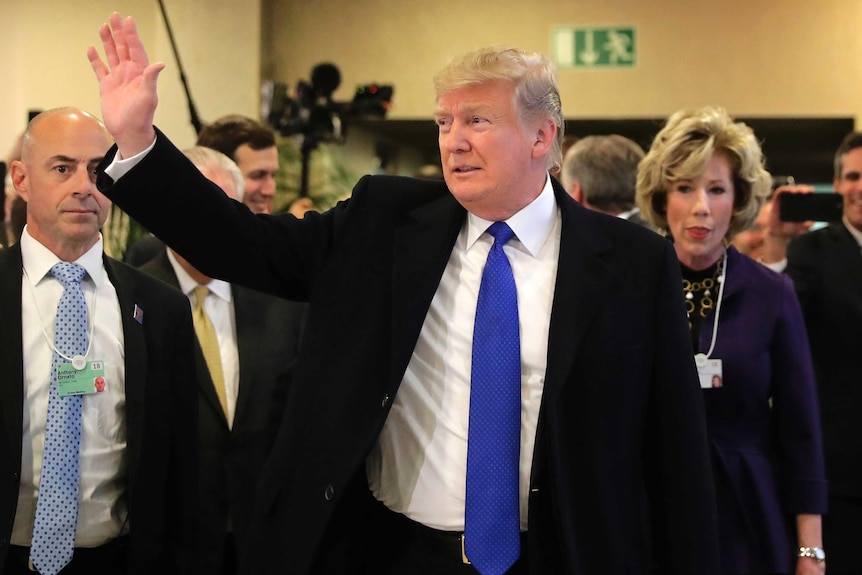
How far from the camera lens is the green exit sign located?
27.1 feet

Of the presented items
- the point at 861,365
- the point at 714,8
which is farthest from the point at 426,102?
the point at 861,365

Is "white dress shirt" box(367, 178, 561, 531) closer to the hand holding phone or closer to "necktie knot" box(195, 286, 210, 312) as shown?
"necktie knot" box(195, 286, 210, 312)

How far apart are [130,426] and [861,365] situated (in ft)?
6.86

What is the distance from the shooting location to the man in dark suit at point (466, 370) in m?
1.86

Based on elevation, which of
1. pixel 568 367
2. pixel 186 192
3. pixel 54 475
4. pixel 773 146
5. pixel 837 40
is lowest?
pixel 54 475

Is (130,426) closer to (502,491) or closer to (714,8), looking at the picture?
(502,491)

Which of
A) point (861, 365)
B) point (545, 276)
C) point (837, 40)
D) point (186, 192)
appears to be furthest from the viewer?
point (837, 40)

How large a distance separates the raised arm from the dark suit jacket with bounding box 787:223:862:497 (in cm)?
216

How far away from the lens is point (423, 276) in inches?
76.5

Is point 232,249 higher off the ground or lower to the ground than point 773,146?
lower

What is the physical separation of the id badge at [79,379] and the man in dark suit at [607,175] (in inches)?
79.4

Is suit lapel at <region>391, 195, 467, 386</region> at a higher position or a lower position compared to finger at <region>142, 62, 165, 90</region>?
lower

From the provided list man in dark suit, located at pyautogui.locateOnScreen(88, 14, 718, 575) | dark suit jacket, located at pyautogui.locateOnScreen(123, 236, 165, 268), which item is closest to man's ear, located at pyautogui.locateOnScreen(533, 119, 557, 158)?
man in dark suit, located at pyautogui.locateOnScreen(88, 14, 718, 575)

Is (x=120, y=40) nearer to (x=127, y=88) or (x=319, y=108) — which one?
(x=127, y=88)
